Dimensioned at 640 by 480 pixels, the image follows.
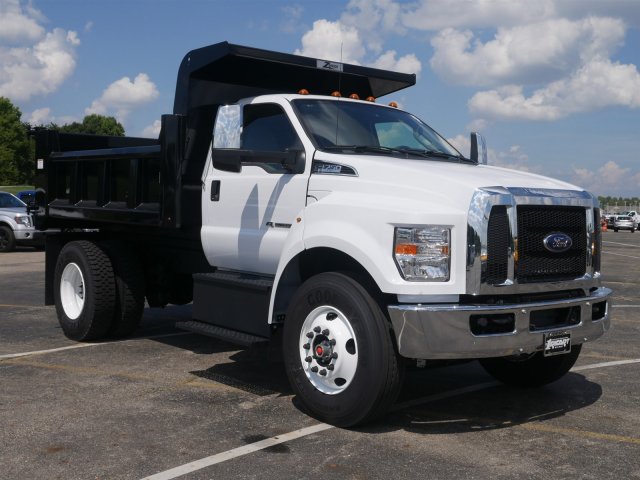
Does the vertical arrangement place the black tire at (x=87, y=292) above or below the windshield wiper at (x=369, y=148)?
below

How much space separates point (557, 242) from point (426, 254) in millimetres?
989

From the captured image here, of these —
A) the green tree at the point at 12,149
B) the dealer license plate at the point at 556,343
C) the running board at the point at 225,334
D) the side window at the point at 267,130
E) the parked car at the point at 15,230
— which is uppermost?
the green tree at the point at 12,149

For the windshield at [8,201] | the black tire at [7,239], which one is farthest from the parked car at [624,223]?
the black tire at [7,239]

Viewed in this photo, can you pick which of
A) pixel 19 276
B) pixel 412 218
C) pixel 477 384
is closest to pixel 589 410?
pixel 477 384

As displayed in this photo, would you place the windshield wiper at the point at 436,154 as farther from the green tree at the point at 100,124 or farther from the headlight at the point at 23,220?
the green tree at the point at 100,124

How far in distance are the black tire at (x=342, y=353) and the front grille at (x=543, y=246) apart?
101cm

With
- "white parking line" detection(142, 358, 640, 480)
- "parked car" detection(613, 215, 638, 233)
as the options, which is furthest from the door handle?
"parked car" detection(613, 215, 638, 233)

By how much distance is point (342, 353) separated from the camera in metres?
5.21

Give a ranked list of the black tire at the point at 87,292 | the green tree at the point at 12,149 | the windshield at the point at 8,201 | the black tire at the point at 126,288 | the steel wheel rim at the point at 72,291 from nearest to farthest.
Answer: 1. the black tire at the point at 87,292
2. the black tire at the point at 126,288
3. the steel wheel rim at the point at 72,291
4. the windshield at the point at 8,201
5. the green tree at the point at 12,149

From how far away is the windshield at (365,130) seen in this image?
20.2ft

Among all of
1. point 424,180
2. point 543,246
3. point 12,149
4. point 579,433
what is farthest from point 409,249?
point 12,149

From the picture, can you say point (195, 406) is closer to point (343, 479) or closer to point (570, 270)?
point (343, 479)

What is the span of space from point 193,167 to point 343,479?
11.8 ft

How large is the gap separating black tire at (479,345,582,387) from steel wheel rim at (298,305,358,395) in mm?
1623
